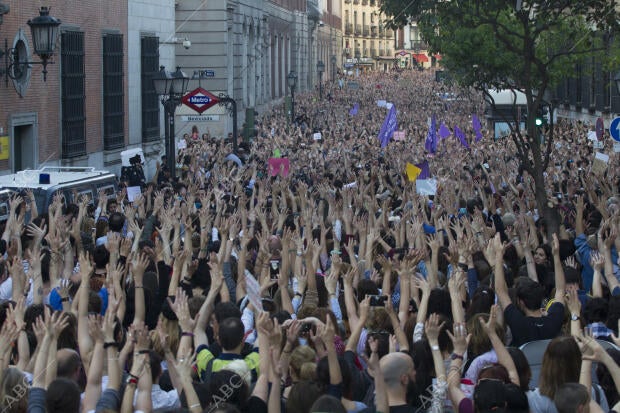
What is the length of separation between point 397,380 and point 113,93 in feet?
81.7

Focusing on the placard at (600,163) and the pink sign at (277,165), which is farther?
the pink sign at (277,165)

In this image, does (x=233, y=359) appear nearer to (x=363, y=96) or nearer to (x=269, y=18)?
(x=269, y=18)

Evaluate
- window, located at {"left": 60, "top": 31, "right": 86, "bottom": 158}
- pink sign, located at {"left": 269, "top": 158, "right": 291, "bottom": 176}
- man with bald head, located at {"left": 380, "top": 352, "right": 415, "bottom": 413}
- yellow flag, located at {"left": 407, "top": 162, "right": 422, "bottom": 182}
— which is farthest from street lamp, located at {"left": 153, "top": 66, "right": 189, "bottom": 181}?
man with bald head, located at {"left": 380, "top": 352, "right": 415, "bottom": 413}

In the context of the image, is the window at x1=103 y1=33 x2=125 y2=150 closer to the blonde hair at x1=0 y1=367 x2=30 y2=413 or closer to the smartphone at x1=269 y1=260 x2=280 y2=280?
the smartphone at x1=269 y1=260 x2=280 y2=280

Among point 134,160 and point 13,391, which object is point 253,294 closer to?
point 13,391

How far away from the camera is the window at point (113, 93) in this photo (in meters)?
29.8

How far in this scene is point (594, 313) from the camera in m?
8.32

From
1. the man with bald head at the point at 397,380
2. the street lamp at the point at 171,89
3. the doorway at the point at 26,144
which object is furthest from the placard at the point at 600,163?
the man with bald head at the point at 397,380

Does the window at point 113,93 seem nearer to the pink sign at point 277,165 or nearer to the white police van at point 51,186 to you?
the pink sign at point 277,165

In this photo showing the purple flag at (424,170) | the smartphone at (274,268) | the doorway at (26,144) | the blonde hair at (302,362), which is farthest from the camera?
the doorway at (26,144)

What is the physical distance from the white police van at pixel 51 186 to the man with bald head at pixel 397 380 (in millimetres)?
10376

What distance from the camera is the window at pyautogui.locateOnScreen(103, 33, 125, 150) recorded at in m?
29.8

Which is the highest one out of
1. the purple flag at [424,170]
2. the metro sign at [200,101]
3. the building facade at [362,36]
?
the building facade at [362,36]

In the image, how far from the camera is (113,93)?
30375 millimetres
